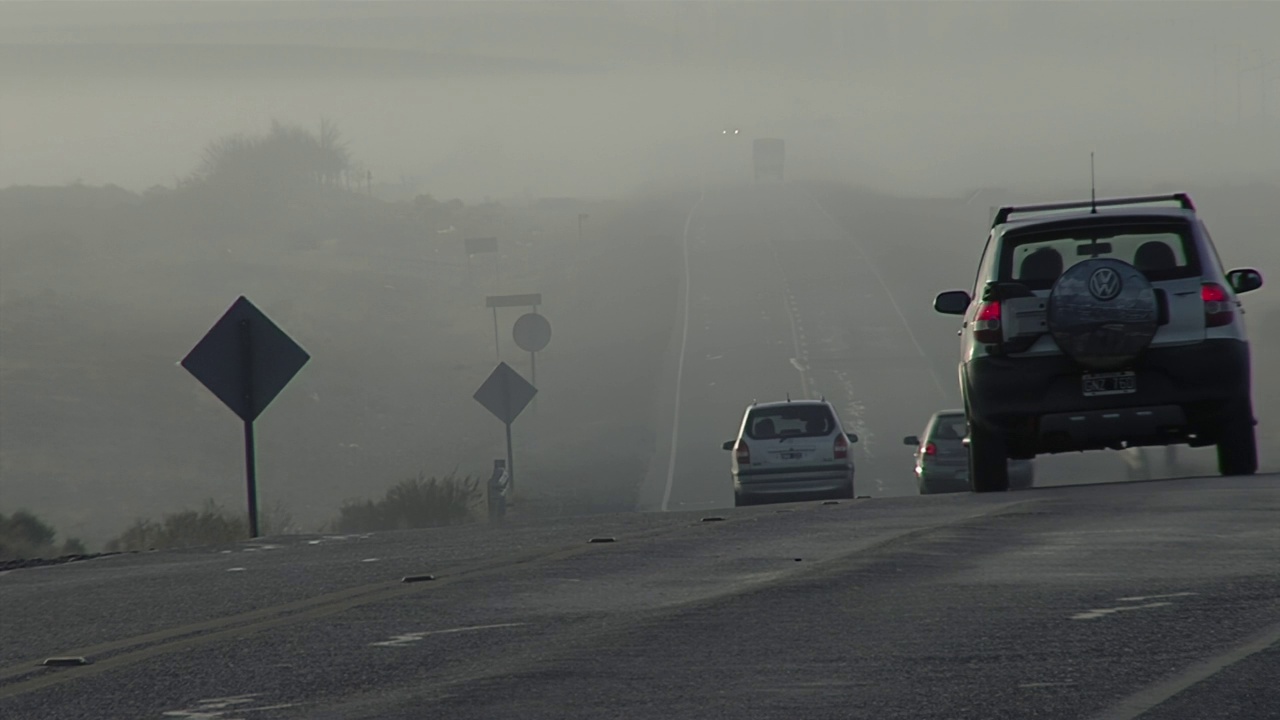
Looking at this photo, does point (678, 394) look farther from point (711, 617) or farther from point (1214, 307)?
point (711, 617)

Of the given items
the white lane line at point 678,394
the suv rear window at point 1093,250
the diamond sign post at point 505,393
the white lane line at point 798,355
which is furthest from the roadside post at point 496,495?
the white lane line at point 798,355

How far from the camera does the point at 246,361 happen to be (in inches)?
709

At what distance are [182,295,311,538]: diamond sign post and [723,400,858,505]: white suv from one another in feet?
23.1

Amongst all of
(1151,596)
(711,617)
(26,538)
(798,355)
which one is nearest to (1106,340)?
(1151,596)

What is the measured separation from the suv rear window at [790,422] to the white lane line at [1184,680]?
15968 millimetres

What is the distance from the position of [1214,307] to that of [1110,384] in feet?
3.14

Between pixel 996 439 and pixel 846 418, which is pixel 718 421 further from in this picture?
pixel 996 439

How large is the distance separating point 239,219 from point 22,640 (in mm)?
127271

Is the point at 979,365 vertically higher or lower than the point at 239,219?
lower

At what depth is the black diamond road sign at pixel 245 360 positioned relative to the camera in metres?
17.9

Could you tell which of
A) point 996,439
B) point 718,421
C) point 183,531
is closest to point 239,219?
point 718,421

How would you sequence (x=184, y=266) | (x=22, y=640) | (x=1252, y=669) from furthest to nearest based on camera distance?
(x=184, y=266)
(x=22, y=640)
(x=1252, y=669)

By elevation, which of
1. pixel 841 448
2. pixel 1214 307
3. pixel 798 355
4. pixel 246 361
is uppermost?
pixel 798 355

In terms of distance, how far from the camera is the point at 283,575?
452 inches
